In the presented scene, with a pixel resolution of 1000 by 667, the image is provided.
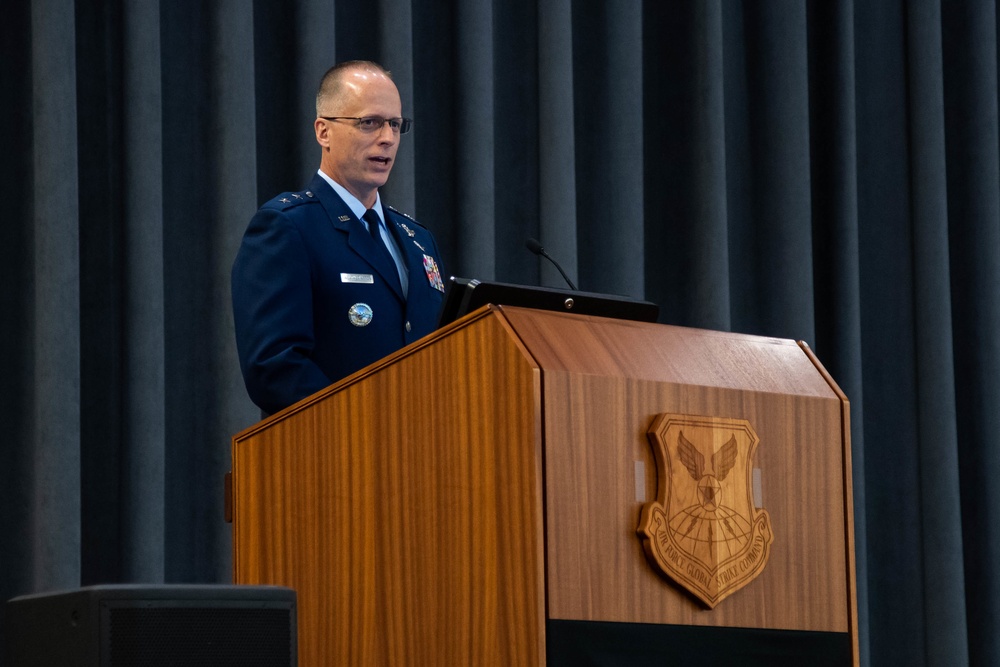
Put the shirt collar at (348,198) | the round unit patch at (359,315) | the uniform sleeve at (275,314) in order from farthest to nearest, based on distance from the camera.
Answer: the shirt collar at (348,198) → the round unit patch at (359,315) → the uniform sleeve at (275,314)

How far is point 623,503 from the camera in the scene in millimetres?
1514

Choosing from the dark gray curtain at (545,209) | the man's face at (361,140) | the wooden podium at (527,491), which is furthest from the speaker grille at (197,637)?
the dark gray curtain at (545,209)

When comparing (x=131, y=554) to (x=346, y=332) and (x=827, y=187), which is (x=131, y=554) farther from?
(x=827, y=187)

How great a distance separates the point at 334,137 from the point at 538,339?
3.29 ft

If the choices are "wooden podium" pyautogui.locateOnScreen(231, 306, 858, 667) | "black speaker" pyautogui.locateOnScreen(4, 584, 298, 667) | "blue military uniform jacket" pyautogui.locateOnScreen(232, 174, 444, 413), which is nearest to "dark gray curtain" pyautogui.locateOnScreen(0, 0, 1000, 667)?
"blue military uniform jacket" pyautogui.locateOnScreen(232, 174, 444, 413)

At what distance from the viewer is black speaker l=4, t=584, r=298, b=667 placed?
1.37 meters

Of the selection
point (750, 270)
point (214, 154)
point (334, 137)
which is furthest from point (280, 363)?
point (750, 270)

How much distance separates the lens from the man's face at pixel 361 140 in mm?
2377

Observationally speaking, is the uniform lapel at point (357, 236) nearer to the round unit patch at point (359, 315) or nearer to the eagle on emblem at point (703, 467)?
the round unit patch at point (359, 315)

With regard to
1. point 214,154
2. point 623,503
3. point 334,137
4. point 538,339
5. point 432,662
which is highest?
point 214,154

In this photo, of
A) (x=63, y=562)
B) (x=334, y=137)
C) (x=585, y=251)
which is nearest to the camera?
(x=334, y=137)

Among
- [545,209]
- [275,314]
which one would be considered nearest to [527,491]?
[275,314]

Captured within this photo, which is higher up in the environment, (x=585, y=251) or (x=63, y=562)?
(x=585, y=251)

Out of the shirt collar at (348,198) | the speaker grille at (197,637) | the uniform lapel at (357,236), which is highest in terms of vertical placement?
the shirt collar at (348,198)
